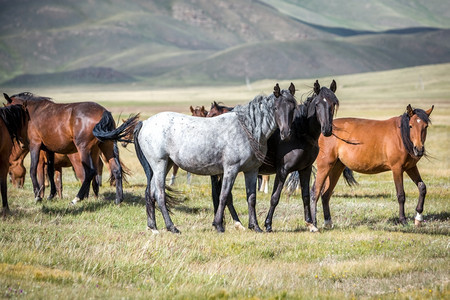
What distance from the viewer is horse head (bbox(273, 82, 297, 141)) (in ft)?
34.2

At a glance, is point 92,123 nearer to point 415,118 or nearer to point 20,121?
point 20,121

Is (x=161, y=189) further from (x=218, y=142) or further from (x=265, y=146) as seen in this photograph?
(x=265, y=146)

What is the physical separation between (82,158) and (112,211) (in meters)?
1.86

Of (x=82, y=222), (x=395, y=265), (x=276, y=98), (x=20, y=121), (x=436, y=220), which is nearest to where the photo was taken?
(x=395, y=265)

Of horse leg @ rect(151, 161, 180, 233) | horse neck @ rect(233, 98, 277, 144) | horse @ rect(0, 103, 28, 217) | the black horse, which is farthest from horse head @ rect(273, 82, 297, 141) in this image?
horse @ rect(0, 103, 28, 217)

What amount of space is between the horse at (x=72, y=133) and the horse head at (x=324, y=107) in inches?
202

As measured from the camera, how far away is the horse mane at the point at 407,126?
1268 cm

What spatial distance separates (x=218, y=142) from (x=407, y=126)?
4.49m

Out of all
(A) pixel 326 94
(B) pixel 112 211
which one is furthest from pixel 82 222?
(A) pixel 326 94

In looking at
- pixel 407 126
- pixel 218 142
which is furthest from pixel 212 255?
pixel 407 126

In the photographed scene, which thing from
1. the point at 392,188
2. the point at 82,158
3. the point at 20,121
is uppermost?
the point at 20,121

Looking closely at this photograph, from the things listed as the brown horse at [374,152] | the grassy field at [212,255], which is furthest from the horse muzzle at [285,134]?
the brown horse at [374,152]

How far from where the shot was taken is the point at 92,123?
14547mm

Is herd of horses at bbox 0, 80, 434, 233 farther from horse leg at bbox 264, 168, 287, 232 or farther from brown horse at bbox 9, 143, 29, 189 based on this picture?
brown horse at bbox 9, 143, 29, 189
